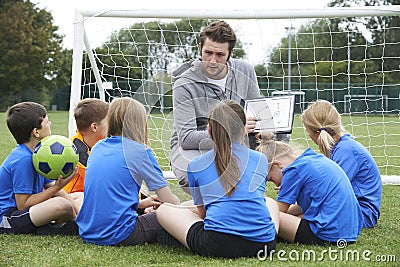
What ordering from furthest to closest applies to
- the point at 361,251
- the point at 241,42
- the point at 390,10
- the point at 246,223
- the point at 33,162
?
the point at 241,42 < the point at 390,10 < the point at 33,162 < the point at 361,251 < the point at 246,223

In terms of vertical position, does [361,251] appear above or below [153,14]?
below

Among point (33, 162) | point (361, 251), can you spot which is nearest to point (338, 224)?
point (361, 251)

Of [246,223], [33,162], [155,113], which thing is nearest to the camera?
[246,223]

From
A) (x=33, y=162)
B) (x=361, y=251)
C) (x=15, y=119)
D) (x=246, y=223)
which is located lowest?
(x=361, y=251)

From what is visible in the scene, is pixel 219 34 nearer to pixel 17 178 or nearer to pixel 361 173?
pixel 361 173

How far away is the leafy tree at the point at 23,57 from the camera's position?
41.4m

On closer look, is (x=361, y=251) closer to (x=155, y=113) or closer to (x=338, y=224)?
(x=338, y=224)

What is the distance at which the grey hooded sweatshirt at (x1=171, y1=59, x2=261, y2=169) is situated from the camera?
14.3 feet

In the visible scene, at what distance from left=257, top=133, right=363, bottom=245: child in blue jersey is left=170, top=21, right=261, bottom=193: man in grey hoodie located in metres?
0.64

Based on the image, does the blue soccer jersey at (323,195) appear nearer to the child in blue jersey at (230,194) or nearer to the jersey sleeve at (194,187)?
the child in blue jersey at (230,194)

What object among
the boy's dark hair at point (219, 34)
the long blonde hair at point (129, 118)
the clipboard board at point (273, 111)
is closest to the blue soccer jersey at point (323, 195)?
the clipboard board at point (273, 111)

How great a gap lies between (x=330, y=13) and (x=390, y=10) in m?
0.60

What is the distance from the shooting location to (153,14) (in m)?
6.35

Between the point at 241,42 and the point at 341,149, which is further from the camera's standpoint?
the point at 241,42
